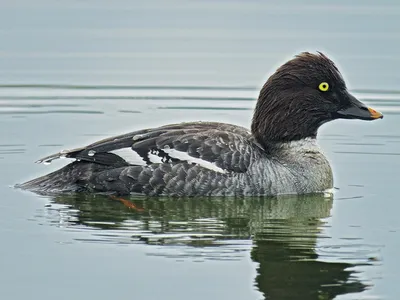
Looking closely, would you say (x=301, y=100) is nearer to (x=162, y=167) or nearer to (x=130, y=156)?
(x=162, y=167)

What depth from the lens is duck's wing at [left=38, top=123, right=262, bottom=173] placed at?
42.6 feet

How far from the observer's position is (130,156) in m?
13.0

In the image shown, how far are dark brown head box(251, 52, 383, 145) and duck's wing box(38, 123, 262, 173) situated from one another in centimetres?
60

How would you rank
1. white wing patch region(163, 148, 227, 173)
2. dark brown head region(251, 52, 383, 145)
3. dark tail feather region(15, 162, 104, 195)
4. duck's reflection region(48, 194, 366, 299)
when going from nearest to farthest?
duck's reflection region(48, 194, 366, 299), white wing patch region(163, 148, 227, 173), dark tail feather region(15, 162, 104, 195), dark brown head region(251, 52, 383, 145)

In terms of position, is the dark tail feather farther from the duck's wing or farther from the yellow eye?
the yellow eye

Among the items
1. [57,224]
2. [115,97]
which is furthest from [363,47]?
[57,224]

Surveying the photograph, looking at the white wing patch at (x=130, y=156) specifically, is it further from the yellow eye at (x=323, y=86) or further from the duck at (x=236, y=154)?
the yellow eye at (x=323, y=86)

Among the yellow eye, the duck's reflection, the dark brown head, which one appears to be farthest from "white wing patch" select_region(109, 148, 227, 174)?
the yellow eye

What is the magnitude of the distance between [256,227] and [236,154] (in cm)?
129

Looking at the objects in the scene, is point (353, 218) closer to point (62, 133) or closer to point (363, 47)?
point (62, 133)

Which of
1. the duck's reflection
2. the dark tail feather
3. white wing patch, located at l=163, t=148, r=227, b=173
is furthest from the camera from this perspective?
the dark tail feather

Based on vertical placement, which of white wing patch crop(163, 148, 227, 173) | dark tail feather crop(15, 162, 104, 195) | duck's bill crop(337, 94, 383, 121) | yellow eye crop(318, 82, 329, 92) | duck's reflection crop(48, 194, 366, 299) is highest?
yellow eye crop(318, 82, 329, 92)

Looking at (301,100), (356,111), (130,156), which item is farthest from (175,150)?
(356,111)

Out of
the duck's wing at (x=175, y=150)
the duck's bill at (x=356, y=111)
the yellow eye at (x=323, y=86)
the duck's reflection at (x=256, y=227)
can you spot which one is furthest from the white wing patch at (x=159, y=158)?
the duck's bill at (x=356, y=111)
